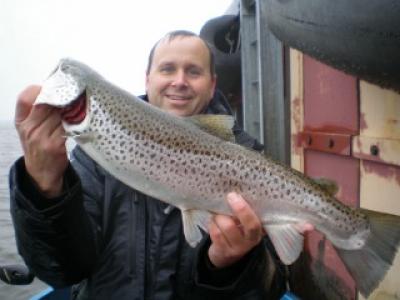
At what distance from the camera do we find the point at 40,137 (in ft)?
7.14

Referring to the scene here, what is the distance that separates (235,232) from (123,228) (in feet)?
2.37

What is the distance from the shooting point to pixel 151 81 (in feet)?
9.84

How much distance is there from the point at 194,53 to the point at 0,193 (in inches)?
678

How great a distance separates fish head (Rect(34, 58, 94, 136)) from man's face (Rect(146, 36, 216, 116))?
65 centimetres

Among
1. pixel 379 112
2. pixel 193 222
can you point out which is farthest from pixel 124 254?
pixel 379 112

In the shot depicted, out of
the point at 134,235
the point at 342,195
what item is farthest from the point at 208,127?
the point at 342,195

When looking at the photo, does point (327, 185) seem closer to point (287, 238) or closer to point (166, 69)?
point (287, 238)

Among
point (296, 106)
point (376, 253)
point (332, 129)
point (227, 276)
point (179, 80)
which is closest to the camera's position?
point (376, 253)

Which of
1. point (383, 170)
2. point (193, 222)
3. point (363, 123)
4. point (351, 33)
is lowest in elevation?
point (193, 222)

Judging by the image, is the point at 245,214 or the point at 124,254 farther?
the point at 124,254

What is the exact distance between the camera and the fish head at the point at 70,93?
2199 millimetres

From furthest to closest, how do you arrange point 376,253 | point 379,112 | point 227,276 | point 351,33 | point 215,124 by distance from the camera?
1. point 379,112
2. point 227,276
3. point 215,124
4. point 376,253
5. point 351,33

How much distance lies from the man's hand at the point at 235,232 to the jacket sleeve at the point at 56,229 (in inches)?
26.5

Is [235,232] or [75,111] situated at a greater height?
[75,111]
